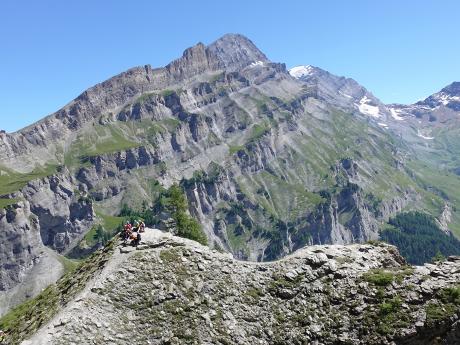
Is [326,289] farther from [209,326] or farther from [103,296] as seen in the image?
[103,296]

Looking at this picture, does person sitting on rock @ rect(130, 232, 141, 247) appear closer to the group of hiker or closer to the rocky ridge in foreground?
the group of hiker

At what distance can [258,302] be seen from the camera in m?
49.7

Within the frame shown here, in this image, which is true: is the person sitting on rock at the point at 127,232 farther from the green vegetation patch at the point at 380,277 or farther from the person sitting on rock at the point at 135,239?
the green vegetation patch at the point at 380,277

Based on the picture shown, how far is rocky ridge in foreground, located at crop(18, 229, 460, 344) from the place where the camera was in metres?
43.9

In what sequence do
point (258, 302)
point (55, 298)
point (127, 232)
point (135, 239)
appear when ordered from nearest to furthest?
point (258, 302) < point (55, 298) < point (135, 239) < point (127, 232)

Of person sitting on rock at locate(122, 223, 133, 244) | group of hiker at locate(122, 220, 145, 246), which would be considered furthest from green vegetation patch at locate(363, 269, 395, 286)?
person sitting on rock at locate(122, 223, 133, 244)

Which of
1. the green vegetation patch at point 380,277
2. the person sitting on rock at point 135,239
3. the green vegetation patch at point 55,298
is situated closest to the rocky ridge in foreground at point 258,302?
the green vegetation patch at point 380,277

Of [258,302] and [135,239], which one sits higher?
[135,239]

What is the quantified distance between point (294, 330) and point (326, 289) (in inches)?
234

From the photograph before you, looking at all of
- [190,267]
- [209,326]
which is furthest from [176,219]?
[209,326]

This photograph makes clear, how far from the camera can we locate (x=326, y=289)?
49844 mm

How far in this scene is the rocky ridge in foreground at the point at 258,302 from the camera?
43938 millimetres

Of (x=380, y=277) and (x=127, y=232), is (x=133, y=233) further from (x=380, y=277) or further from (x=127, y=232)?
(x=380, y=277)

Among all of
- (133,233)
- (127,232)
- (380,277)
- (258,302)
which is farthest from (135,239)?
(380,277)
